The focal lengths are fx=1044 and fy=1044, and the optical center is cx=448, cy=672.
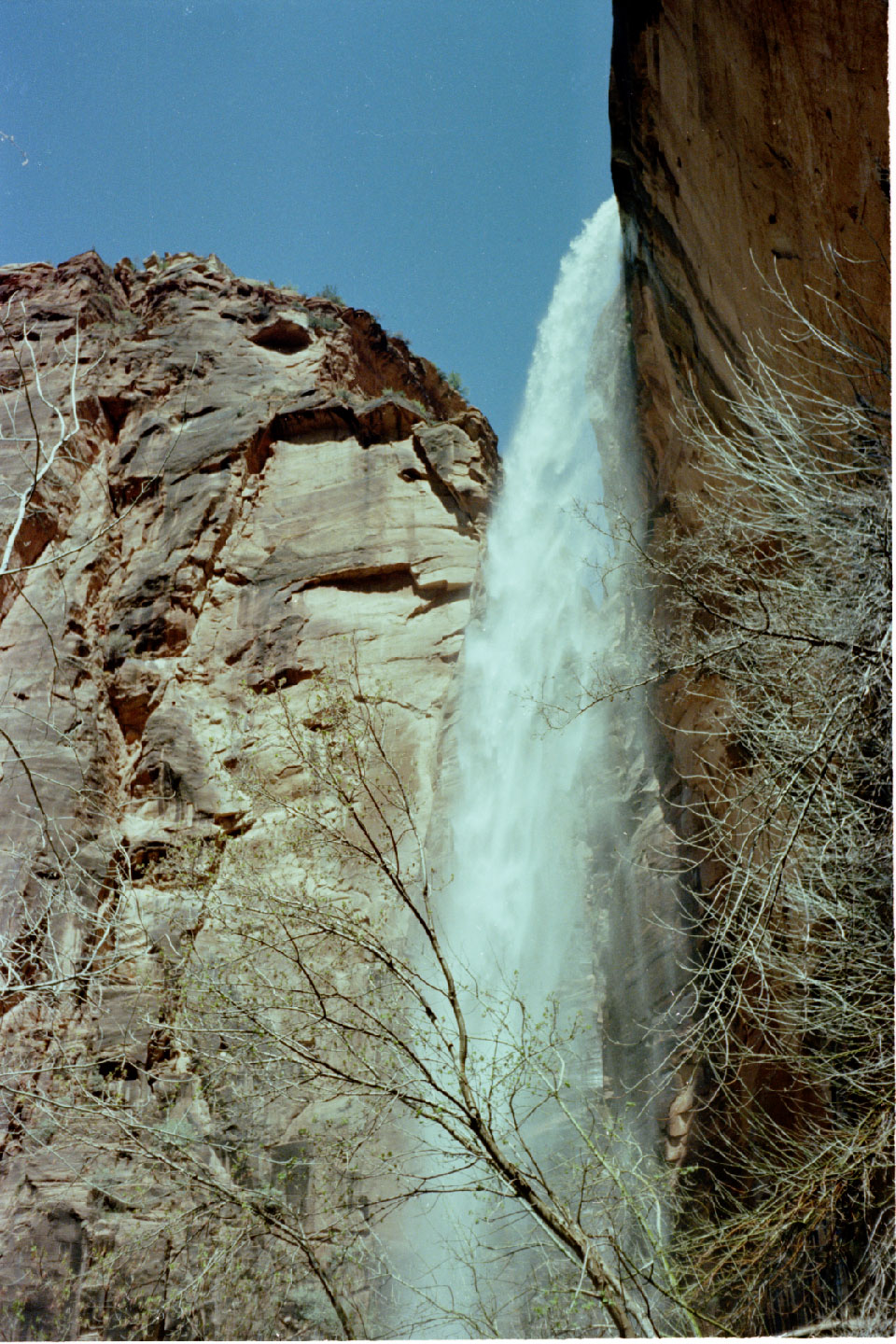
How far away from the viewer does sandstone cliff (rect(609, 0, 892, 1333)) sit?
5.89 m

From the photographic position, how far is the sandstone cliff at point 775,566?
19.3ft

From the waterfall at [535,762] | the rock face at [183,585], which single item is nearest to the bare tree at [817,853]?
the waterfall at [535,762]

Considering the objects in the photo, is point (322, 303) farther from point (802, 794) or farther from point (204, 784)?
point (802, 794)

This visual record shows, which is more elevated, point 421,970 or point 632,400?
point 632,400

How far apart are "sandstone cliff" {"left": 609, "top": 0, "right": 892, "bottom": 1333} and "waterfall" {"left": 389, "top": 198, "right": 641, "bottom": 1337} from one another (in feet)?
4.79

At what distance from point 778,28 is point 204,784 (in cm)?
1006

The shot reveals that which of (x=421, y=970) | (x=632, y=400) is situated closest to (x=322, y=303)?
(x=632, y=400)

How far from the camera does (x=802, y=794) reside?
565 cm

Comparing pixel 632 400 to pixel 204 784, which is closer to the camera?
pixel 632 400

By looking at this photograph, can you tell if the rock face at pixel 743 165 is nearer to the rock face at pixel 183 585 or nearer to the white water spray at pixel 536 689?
the white water spray at pixel 536 689

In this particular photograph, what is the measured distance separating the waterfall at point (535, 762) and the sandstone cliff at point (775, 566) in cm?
146

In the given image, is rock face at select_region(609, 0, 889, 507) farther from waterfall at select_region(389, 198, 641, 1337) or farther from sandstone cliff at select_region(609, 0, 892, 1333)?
waterfall at select_region(389, 198, 641, 1337)

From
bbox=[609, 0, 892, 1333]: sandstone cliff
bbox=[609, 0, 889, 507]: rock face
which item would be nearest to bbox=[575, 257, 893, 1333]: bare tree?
bbox=[609, 0, 892, 1333]: sandstone cliff

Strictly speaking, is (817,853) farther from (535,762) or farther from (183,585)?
(183,585)
